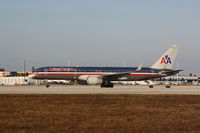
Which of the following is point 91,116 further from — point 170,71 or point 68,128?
point 170,71

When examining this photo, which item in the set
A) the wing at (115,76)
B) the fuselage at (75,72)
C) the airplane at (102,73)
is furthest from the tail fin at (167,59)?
the wing at (115,76)

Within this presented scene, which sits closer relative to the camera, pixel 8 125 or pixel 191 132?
pixel 191 132

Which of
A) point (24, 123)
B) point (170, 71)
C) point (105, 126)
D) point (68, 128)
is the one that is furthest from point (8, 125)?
point (170, 71)

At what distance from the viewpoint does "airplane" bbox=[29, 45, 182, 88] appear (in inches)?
2729

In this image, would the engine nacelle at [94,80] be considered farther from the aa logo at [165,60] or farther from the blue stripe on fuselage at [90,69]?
the aa logo at [165,60]

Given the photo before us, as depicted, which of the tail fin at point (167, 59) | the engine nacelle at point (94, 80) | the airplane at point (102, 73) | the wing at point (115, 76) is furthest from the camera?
the tail fin at point (167, 59)

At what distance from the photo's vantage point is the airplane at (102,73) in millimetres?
69312

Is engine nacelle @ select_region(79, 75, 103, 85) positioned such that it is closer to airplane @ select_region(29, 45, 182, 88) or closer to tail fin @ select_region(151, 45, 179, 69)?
airplane @ select_region(29, 45, 182, 88)

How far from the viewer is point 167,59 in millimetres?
76250

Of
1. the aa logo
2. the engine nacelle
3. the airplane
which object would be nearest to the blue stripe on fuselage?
the airplane

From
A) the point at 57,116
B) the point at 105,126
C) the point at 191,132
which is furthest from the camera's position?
the point at 57,116

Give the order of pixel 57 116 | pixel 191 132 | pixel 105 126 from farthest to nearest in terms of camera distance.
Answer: pixel 57 116 → pixel 105 126 → pixel 191 132

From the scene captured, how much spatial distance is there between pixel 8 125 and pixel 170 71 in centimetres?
6015

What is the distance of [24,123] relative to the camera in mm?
15945
